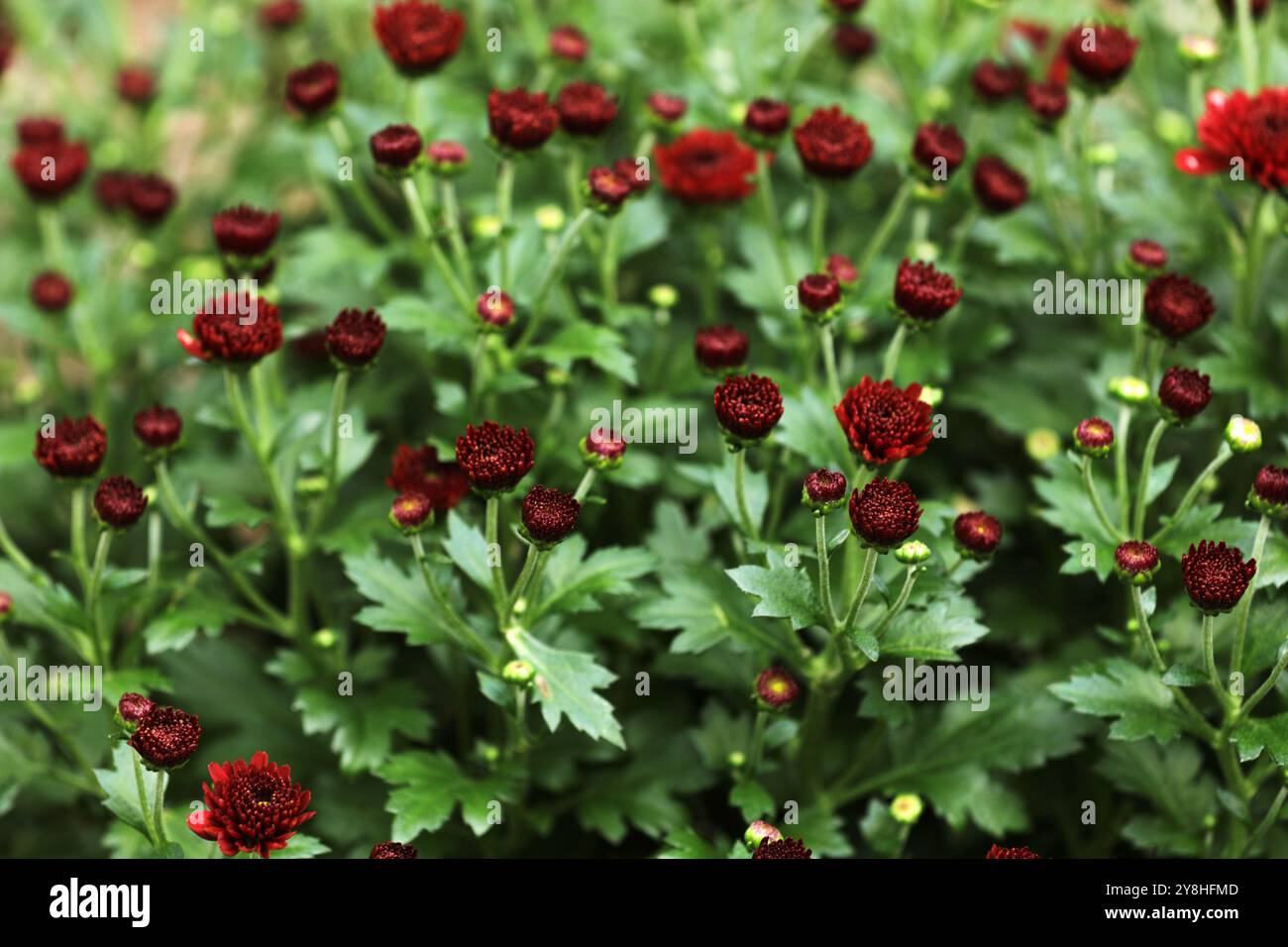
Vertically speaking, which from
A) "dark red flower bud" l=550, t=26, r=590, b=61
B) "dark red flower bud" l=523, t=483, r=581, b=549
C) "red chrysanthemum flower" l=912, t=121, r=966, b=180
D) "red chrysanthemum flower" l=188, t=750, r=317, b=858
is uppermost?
"dark red flower bud" l=550, t=26, r=590, b=61

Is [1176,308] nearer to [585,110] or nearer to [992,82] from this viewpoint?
[992,82]

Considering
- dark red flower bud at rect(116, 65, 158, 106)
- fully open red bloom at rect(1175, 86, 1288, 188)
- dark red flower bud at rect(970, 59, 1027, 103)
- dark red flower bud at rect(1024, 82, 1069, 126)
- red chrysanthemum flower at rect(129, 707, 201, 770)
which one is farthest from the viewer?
dark red flower bud at rect(116, 65, 158, 106)

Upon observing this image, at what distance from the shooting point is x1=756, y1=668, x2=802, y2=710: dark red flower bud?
1.85 m

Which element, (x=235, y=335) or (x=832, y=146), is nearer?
(x=235, y=335)

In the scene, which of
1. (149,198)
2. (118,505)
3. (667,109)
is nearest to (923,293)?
(667,109)

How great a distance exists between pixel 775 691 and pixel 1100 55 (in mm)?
1204

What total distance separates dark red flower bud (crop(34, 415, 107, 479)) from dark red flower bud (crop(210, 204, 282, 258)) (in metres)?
0.35

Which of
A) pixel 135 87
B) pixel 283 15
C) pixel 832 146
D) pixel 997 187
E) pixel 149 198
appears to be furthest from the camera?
pixel 135 87

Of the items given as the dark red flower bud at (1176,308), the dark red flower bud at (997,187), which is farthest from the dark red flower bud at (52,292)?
the dark red flower bud at (1176,308)

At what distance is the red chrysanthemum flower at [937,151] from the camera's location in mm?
2213

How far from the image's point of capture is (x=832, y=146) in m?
2.17

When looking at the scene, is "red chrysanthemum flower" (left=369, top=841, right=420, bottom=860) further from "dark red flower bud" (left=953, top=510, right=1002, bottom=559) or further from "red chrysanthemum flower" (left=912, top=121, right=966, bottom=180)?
"red chrysanthemum flower" (left=912, top=121, right=966, bottom=180)

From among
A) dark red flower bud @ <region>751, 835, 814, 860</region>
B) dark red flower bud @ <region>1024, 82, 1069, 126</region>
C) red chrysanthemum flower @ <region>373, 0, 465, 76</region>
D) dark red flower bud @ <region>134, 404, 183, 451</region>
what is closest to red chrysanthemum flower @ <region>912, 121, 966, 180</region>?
dark red flower bud @ <region>1024, 82, 1069, 126</region>

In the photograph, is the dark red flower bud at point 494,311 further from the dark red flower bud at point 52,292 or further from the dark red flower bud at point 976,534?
the dark red flower bud at point 52,292
